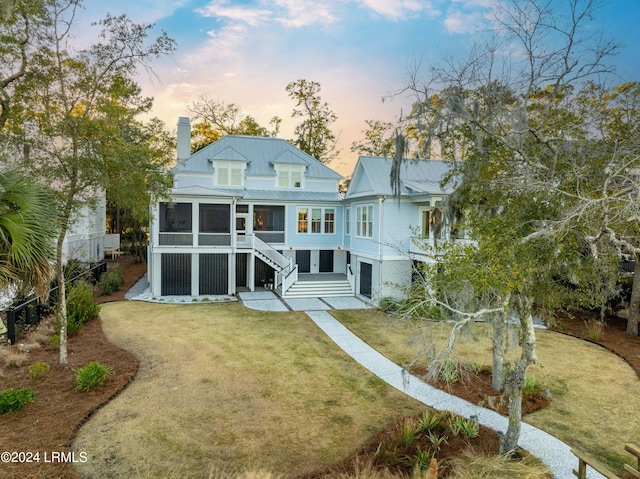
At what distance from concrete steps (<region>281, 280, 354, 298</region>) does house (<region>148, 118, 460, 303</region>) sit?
57 mm

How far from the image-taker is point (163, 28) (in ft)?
30.9

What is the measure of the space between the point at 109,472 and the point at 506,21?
36.0 ft

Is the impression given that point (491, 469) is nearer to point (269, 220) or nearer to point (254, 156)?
point (269, 220)

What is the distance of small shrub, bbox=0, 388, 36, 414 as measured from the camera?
6621mm

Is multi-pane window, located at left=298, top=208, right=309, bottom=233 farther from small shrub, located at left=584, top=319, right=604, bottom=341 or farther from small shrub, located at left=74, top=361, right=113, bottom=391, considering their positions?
small shrub, located at left=74, top=361, right=113, bottom=391

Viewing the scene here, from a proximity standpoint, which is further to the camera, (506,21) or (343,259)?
(343,259)

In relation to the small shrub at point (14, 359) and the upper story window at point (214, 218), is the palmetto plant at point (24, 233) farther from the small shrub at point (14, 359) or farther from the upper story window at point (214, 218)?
the upper story window at point (214, 218)

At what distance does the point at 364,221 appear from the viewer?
1927cm

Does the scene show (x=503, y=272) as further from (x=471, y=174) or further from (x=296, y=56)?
(x=296, y=56)

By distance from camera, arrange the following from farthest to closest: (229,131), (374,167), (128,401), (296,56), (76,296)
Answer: (229,131)
(374,167)
(296,56)
(76,296)
(128,401)

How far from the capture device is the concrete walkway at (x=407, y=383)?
5895mm

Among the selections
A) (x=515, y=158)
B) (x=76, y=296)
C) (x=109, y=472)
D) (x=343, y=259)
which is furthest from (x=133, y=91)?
(x=343, y=259)

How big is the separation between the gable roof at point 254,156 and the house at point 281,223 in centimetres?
7

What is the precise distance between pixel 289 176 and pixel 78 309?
13.8 m
